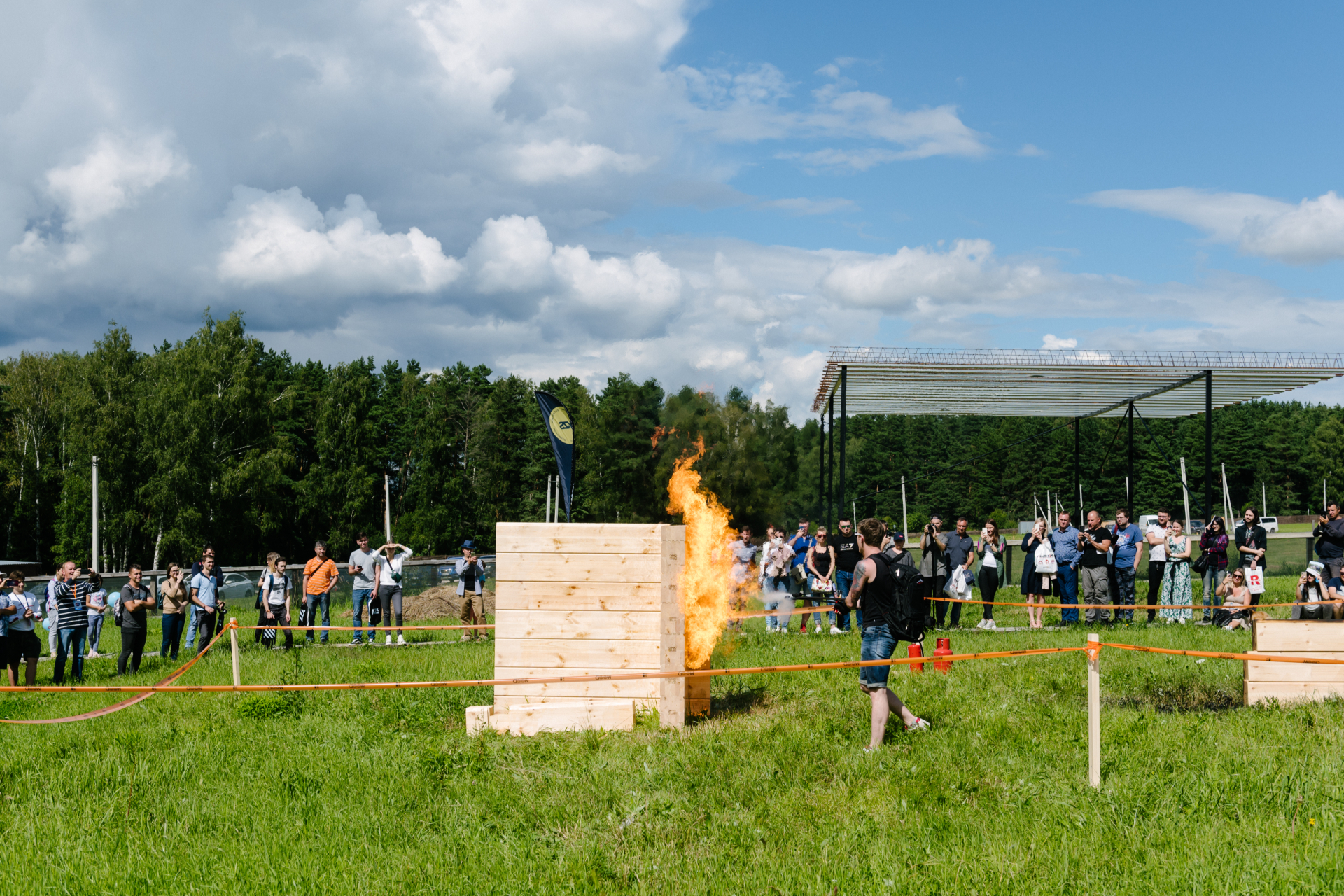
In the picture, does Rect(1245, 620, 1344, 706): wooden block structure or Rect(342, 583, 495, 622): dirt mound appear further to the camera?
Rect(342, 583, 495, 622): dirt mound

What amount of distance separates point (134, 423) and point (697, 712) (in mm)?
43673

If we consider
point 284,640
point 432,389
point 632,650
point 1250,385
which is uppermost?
point 432,389

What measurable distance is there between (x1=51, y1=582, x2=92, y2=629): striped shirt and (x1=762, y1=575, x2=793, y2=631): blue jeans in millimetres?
10188

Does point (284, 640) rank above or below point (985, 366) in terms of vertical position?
Answer: below

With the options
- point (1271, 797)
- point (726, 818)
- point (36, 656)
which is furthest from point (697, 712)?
point (36, 656)

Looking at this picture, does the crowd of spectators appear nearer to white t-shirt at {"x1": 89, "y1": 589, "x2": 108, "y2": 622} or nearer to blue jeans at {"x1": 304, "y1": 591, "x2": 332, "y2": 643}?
blue jeans at {"x1": 304, "y1": 591, "x2": 332, "y2": 643}

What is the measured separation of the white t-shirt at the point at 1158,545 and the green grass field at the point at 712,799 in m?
6.70

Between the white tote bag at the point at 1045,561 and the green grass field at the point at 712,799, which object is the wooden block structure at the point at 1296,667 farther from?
the white tote bag at the point at 1045,561

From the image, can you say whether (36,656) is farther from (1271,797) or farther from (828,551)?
(1271,797)

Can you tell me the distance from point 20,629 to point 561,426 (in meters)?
7.74

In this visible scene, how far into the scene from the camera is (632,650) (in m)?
7.93

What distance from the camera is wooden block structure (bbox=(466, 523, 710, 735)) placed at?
310 inches

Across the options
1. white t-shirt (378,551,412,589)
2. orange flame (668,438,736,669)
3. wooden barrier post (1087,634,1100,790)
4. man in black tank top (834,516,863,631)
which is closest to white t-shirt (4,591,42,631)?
white t-shirt (378,551,412,589)

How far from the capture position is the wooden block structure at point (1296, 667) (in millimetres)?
8367
